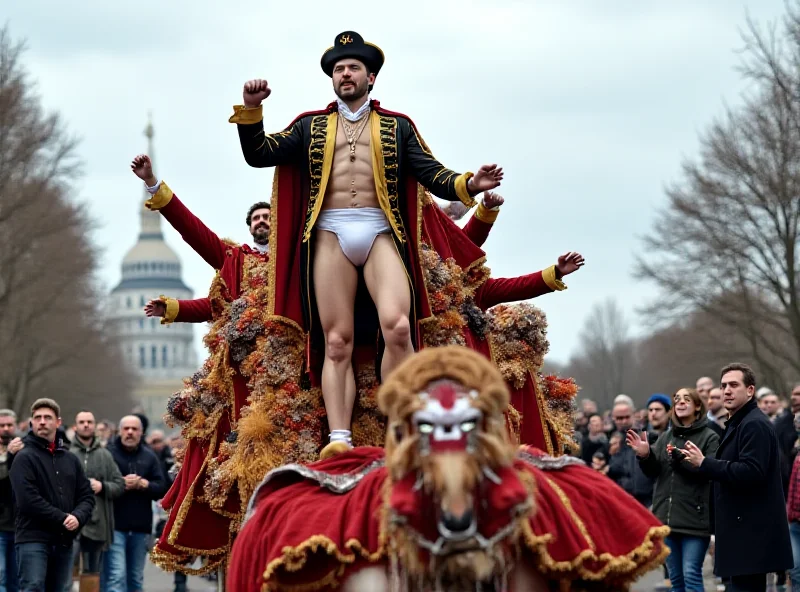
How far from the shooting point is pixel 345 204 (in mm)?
8469

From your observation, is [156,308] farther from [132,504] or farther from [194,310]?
[132,504]

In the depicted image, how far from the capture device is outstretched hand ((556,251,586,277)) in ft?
30.8

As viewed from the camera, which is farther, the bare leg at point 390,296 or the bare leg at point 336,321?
the bare leg at point 336,321

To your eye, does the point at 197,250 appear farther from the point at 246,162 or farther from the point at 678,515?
the point at 678,515

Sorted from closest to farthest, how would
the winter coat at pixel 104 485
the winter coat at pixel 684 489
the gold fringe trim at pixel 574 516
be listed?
the gold fringe trim at pixel 574 516 → the winter coat at pixel 684 489 → the winter coat at pixel 104 485

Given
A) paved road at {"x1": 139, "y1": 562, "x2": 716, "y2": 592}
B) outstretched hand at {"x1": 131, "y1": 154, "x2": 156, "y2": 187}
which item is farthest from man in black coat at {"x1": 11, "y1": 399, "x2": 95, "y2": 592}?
paved road at {"x1": 139, "y1": 562, "x2": 716, "y2": 592}

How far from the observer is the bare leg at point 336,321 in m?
8.29

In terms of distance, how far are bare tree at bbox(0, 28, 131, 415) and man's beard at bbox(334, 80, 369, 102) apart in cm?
2634

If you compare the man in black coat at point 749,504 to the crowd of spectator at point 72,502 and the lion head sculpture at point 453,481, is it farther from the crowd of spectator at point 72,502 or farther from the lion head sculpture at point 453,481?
the lion head sculpture at point 453,481

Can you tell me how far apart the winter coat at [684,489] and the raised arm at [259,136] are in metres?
4.67

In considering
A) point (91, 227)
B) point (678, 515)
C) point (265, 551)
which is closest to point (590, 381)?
point (91, 227)

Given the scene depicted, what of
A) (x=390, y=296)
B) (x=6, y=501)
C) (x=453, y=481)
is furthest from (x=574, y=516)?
(x=6, y=501)

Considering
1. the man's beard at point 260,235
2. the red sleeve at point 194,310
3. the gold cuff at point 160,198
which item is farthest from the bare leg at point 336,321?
the man's beard at point 260,235

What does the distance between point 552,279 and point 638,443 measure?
211cm
